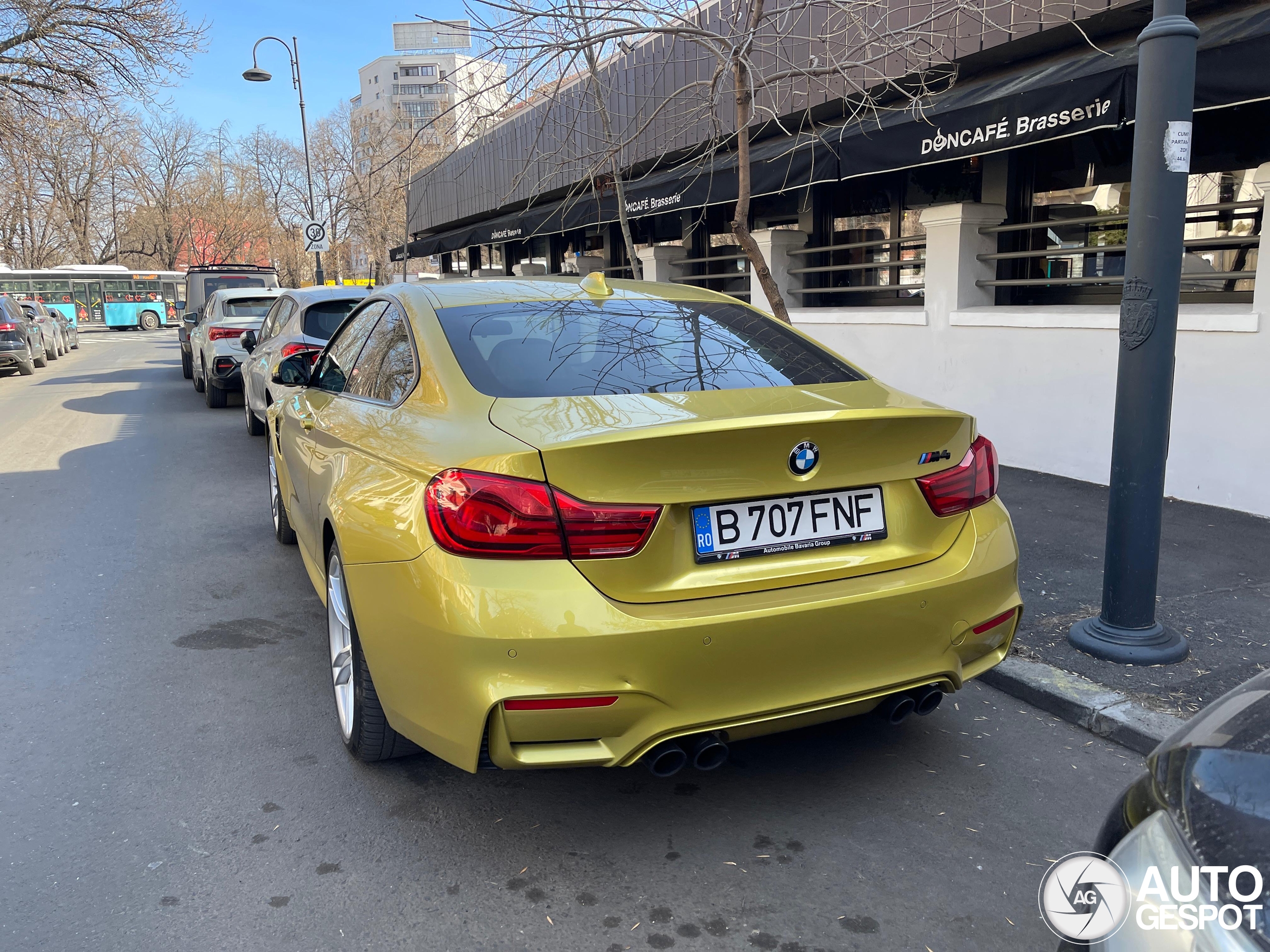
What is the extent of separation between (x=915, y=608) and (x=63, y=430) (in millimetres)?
12022

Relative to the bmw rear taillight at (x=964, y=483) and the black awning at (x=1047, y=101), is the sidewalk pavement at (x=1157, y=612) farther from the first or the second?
the black awning at (x=1047, y=101)

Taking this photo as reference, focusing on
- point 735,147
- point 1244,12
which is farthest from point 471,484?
point 735,147

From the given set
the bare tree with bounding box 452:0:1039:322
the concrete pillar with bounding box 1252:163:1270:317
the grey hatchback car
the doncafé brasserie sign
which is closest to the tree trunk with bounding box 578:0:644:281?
the bare tree with bounding box 452:0:1039:322

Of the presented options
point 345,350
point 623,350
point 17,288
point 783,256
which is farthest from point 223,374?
point 17,288

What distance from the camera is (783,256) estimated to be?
35.1 ft

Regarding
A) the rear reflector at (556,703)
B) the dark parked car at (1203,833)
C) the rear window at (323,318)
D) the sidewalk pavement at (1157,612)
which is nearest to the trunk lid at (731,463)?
the rear reflector at (556,703)

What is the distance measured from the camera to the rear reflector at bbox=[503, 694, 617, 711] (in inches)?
97.2

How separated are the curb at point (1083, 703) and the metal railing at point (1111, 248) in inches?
137

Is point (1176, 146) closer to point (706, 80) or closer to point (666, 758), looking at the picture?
point (666, 758)

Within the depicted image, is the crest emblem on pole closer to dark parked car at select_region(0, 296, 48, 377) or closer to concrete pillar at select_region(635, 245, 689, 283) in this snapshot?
concrete pillar at select_region(635, 245, 689, 283)

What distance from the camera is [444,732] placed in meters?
2.63

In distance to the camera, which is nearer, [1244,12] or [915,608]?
[915,608]

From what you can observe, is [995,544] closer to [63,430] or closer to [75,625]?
[75,625]

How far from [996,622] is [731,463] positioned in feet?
3.47
